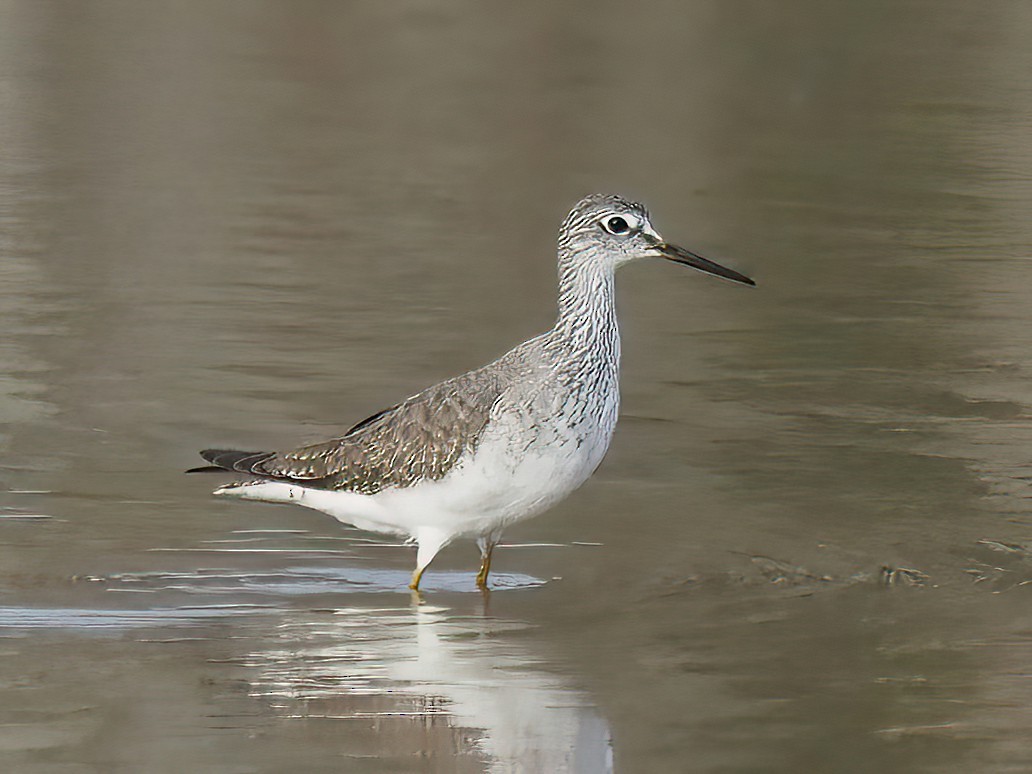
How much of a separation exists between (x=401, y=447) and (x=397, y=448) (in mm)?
26

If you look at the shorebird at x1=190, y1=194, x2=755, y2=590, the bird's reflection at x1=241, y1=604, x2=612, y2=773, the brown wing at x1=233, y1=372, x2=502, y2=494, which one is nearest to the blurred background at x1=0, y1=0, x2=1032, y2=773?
the bird's reflection at x1=241, y1=604, x2=612, y2=773

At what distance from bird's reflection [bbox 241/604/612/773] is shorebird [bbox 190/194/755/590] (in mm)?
535

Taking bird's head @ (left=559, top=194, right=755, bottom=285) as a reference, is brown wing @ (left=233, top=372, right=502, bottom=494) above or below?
below

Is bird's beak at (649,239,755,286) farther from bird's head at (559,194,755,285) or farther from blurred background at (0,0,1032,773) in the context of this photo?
blurred background at (0,0,1032,773)

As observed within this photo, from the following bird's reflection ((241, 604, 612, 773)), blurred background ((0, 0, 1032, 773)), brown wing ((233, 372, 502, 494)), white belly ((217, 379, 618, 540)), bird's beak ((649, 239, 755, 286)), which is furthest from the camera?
bird's beak ((649, 239, 755, 286))

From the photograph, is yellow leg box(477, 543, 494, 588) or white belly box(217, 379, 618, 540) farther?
yellow leg box(477, 543, 494, 588)

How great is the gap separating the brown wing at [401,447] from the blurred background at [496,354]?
47 cm

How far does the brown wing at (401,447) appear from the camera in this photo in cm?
898

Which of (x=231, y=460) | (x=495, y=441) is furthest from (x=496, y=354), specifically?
(x=495, y=441)

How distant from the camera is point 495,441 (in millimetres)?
8828

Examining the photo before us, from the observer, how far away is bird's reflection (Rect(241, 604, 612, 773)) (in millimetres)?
7250

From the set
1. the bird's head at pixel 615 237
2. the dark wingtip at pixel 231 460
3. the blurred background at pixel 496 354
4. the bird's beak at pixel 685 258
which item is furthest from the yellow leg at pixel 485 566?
the bird's beak at pixel 685 258

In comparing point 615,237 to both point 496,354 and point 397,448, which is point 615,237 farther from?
point 496,354

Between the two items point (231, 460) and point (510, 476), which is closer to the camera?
point (510, 476)
